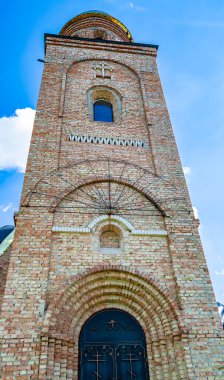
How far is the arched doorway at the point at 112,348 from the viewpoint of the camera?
5457 mm

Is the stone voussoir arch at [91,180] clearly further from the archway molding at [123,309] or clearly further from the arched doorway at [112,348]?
the arched doorway at [112,348]

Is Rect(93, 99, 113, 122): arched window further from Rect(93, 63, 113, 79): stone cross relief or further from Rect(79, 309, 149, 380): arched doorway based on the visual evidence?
Rect(79, 309, 149, 380): arched doorway

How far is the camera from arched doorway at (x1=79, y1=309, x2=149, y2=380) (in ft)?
17.9

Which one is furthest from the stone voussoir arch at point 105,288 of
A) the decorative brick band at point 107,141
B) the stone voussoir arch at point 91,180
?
the decorative brick band at point 107,141

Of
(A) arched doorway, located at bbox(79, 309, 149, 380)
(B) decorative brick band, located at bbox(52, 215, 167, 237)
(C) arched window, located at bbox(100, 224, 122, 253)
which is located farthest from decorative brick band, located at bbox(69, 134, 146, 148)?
(A) arched doorway, located at bbox(79, 309, 149, 380)

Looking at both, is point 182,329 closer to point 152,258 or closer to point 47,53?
point 152,258

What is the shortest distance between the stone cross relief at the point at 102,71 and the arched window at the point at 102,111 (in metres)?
0.93

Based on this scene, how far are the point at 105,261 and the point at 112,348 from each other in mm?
1547

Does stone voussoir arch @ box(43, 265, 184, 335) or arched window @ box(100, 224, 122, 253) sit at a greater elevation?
Result: arched window @ box(100, 224, 122, 253)

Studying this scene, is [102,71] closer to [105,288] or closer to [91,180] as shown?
[91,180]

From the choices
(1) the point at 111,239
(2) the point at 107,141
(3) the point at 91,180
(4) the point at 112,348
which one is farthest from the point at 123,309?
(2) the point at 107,141

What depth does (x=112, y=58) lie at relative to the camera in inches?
462

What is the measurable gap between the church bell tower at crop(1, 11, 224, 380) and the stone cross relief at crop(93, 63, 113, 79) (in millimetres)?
1538

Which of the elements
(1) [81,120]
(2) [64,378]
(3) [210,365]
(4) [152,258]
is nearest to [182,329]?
(3) [210,365]
